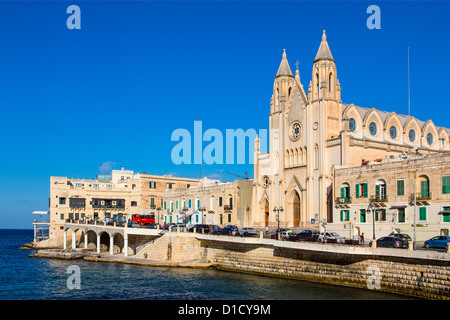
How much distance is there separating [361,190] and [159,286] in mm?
22529

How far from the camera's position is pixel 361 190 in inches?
1987

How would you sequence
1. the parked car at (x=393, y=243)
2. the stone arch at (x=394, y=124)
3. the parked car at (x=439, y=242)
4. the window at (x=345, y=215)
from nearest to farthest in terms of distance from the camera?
the parked car at (x=439, y=242)
the parked car at (x=393, y=243)
the window at (x=345, y=215)
the stone arch at (x=394, y=124)

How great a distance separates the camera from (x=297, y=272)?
140 feet

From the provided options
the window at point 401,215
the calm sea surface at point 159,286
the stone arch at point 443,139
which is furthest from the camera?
the stone arch at point 443,139

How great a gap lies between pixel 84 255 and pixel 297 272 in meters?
33.6

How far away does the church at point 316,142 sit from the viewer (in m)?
60.2

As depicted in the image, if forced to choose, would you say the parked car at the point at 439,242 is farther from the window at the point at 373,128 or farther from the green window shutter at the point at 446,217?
the window at the point at 373,128

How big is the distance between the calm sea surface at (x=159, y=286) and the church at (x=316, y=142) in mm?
18918

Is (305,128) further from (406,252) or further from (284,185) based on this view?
(406,252)

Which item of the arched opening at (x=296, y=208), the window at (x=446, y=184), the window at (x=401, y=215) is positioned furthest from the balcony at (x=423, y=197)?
the arched opening at (x=296, y=208)

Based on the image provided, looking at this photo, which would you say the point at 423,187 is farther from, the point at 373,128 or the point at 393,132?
the point at 393,132

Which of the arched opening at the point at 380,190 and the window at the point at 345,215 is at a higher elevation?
the arched opening at the point at 380,190

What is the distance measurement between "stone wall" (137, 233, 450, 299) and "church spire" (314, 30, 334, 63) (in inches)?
1083
